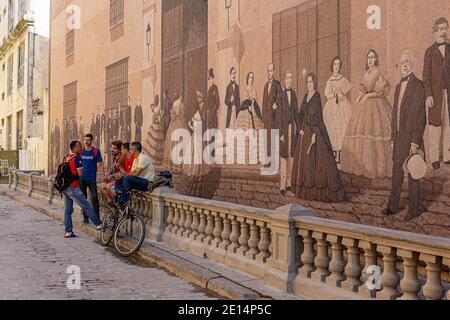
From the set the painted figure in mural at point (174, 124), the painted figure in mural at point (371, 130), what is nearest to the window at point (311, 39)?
Result: the painted figure in mural at point (371, 130)

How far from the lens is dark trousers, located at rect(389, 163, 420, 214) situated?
638 cm

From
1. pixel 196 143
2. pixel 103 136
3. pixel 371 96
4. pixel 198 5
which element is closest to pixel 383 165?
pixel 371 96

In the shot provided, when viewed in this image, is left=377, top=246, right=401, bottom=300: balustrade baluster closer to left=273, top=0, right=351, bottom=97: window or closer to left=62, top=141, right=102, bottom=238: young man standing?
left=273, top=0, right=351, bottom=97: window

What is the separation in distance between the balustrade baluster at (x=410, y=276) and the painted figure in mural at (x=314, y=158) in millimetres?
3058

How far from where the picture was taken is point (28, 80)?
3444 cm

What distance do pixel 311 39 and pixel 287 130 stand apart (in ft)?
4.78

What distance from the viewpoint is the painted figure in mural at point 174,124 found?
12.6m

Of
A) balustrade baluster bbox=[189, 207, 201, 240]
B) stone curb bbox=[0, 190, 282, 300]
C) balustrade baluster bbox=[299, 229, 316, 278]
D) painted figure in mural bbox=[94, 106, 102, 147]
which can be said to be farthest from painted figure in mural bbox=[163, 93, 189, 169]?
balustrade baluster bbox=[299, 229, 316, 278]

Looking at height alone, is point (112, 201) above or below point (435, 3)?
below

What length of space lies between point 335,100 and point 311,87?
0.64 m

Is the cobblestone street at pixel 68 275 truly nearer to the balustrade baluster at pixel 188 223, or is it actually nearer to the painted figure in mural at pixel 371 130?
the balustrade baluster at pixel 188 223

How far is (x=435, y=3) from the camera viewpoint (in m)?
6.24

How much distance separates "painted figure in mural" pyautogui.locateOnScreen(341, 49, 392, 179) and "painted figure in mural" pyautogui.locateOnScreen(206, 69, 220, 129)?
13.4ft
